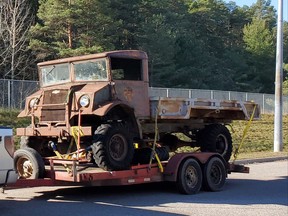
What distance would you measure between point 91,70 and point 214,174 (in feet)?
12.5

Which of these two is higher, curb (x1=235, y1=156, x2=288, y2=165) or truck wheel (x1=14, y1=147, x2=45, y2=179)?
truck wheel (x1=14, y1=147, x2=45, y2=179)

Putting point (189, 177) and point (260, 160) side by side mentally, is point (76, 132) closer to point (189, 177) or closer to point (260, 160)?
point (189, 177)

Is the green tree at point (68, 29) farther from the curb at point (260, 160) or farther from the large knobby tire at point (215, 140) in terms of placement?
the large knobby tire at point (215, 140)

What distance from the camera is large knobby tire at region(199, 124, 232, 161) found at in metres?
14.0

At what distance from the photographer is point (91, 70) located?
11.8m

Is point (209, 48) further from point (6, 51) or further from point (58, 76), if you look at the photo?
point (58, 76)

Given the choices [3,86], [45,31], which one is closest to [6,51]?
[45,31]

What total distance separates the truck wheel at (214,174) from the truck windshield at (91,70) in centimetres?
323

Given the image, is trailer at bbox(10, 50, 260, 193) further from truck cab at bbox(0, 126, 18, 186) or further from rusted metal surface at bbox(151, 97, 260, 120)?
truck cab at bbox(0, 126, 18, 186)

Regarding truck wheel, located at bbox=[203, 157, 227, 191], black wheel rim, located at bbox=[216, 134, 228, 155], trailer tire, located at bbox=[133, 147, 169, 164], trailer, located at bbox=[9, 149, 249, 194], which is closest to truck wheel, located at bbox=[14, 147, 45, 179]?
trailer, located at bbox=[9, 149, 249, 194]

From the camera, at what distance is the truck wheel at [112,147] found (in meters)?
10.9

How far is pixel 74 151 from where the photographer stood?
11.8m

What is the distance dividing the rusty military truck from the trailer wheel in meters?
0.59

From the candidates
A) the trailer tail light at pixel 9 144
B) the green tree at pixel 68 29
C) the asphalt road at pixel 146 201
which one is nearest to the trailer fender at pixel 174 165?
the asphalt road at pixel 146 201
